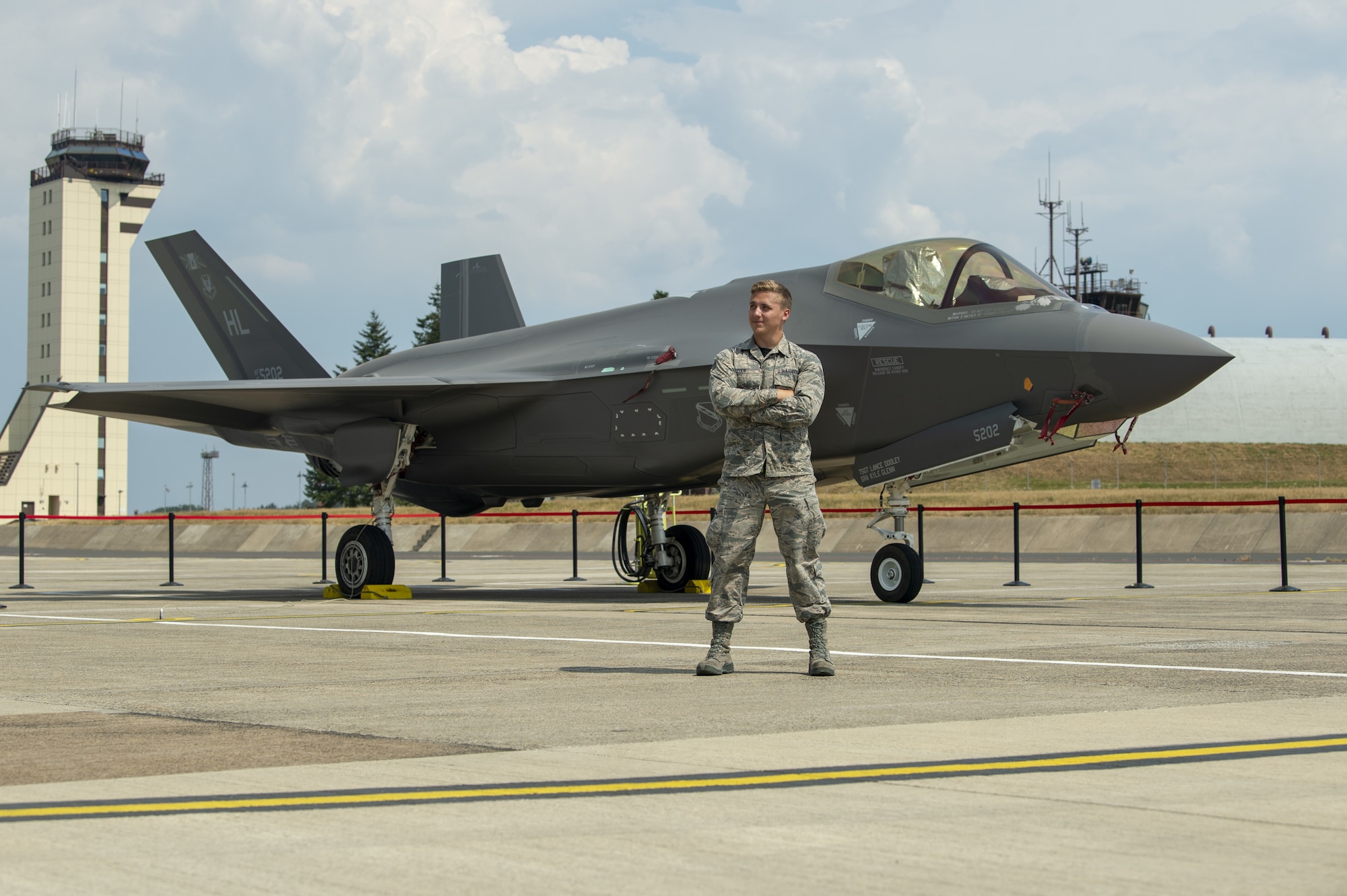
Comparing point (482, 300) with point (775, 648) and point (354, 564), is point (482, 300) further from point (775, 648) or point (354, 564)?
point (775, 648)

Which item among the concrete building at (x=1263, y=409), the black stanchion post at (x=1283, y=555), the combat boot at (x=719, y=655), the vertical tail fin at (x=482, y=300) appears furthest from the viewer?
the concrete building at (x=1263, y=409)

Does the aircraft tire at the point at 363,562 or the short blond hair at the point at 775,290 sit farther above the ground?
the short blond hair at the point at 775,290

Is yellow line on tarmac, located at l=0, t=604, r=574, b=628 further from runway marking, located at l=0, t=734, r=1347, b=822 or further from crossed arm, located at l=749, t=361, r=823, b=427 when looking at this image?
runway marking, located at l=0, t=734, r=1347, b=822

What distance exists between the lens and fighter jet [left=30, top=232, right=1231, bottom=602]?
13234 mm

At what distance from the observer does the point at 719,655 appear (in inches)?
300

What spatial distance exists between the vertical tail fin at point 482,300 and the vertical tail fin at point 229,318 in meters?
2.35

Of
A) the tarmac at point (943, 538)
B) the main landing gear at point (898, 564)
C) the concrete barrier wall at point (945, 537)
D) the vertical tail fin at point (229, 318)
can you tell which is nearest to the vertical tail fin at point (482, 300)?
the vertical tail fin at point (229, 318)

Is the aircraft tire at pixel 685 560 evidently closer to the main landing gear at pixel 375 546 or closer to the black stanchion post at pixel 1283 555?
the main landing gear at pixel 375 546

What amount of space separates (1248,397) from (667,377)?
238 ft

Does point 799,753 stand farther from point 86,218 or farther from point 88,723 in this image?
point 86,218

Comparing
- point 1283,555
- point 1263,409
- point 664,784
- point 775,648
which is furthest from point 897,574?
point 1263,409

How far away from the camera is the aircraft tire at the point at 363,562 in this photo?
53.5 feet

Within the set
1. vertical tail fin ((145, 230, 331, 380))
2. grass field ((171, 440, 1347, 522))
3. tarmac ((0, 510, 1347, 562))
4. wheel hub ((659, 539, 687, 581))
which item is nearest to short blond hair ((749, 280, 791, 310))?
wheel hub ((659, 539, 687, 581))

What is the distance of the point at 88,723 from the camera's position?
6.00 meters
